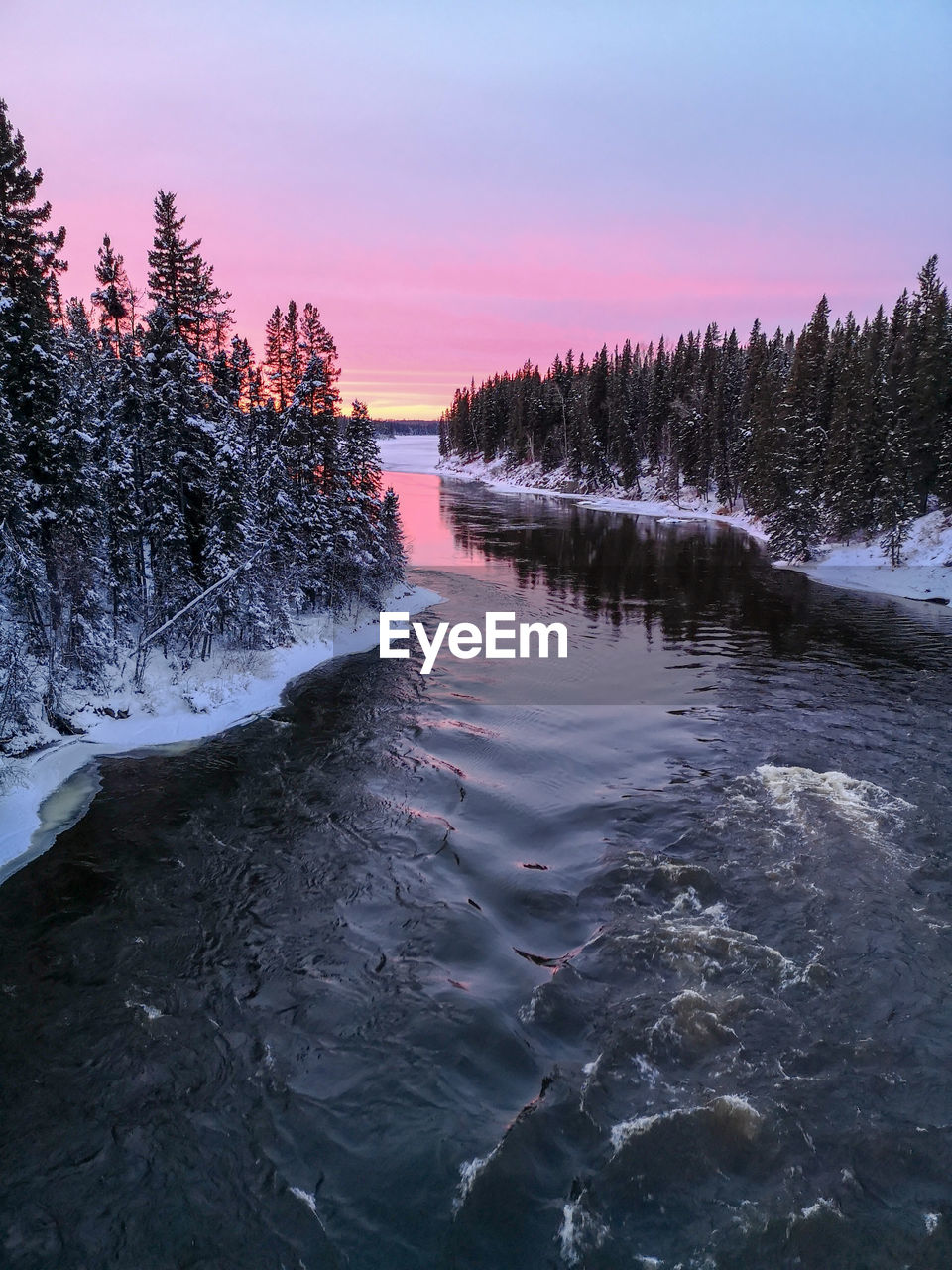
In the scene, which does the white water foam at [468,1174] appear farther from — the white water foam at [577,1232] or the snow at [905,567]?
the snow at [905,567]

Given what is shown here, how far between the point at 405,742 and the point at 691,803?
829 centimetres

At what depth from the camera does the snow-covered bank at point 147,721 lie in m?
16.5

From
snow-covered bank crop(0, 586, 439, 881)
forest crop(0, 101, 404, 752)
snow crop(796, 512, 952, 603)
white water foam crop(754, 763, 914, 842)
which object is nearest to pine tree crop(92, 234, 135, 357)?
forest crop(0, 101, 404, 752)

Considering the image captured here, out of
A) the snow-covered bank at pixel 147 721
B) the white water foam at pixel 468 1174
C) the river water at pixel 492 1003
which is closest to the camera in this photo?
the river water at pixel 492 1003

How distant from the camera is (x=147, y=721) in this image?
2188cm

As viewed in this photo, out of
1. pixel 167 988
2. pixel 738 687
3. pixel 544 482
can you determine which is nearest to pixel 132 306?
pixel 167 988

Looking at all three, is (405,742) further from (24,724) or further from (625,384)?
(625,384)

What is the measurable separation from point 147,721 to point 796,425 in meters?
52.2

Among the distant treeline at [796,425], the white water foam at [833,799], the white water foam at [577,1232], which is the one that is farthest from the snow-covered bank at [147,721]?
the distant treeline at [796,425]

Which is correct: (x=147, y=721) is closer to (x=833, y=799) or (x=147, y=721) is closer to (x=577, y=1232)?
(x=577, y=1232)

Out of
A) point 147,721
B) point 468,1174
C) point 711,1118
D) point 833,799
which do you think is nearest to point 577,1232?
point 468,1174

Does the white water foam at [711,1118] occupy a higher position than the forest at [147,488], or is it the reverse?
the forest at [147,488]

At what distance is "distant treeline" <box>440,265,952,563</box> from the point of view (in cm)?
4953

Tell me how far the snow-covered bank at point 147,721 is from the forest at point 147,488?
778 millimetres
